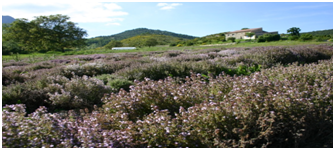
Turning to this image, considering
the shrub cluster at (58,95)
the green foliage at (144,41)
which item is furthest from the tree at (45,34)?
the shrub cluster at (58,95)

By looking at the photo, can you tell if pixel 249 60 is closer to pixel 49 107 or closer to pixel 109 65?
pixel 109 65

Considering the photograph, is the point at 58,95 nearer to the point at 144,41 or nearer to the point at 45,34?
the point at 45,34

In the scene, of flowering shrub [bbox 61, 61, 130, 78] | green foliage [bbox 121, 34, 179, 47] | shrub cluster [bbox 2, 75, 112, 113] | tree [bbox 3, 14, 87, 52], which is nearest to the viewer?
shrub cluster [bbox 2, 75, 112, 113]

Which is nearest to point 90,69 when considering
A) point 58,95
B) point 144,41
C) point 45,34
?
point 58,95

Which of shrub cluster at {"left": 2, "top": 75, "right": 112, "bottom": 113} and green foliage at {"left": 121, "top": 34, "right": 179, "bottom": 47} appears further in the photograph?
green foliage at {"left": 121, "top": 34, "right": 179, "bottom": 47}

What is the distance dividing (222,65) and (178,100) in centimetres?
475

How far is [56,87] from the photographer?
497 centimetres

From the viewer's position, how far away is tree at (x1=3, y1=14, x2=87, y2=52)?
43.7 m

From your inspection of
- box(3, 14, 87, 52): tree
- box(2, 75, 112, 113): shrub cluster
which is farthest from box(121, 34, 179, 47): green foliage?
box(2, 75, 112, 113): shrub cluster

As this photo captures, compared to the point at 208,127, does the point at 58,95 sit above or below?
above

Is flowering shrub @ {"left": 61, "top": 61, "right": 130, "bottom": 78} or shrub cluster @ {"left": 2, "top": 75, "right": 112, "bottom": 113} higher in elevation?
flowering shrub @ {"left": 61, "top": 61, "right": 130, "bottom": 78}

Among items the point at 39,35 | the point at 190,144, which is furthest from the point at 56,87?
the point at 39,35

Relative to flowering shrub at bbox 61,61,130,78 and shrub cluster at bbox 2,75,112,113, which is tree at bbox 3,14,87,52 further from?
shrub cluster at bbox 2,75,112,113

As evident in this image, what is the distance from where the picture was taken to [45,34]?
44.7m
